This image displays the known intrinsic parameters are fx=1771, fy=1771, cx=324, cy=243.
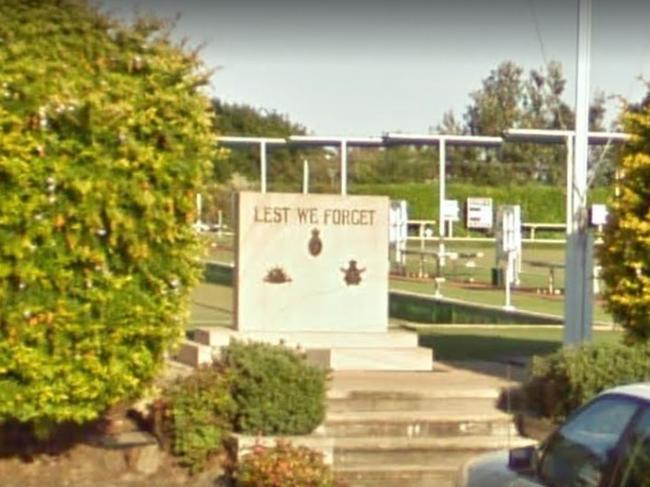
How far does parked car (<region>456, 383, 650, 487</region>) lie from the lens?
7727mm

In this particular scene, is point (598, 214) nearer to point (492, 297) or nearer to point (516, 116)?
point (492, 297)

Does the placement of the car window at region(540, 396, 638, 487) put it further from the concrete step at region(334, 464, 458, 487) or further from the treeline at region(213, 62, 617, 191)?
the treeline at region(213, 62, 617, 191)

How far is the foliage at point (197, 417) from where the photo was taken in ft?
46.4

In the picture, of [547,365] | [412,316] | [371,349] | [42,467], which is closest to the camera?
[42,467]

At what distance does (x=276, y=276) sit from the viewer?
19516mm

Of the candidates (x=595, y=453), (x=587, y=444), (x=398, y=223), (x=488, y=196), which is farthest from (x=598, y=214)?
(x=488, y=196)

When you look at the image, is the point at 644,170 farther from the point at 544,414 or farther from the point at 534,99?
the point at 534,99

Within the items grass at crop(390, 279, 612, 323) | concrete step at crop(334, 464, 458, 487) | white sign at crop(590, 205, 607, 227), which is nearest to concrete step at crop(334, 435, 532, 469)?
concrete step at crop(334, 464, 458, 487)

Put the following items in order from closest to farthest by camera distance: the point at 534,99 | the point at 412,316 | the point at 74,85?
the point at 74,85
the point at 412,316
the point at 534,99

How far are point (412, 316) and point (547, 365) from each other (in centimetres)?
1508

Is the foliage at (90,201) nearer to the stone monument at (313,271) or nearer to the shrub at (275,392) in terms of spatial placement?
the shrub at (275,392)

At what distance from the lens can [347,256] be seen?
1975 cm

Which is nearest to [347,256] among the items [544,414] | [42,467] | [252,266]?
[252,266]

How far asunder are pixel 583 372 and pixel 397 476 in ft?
5.84
